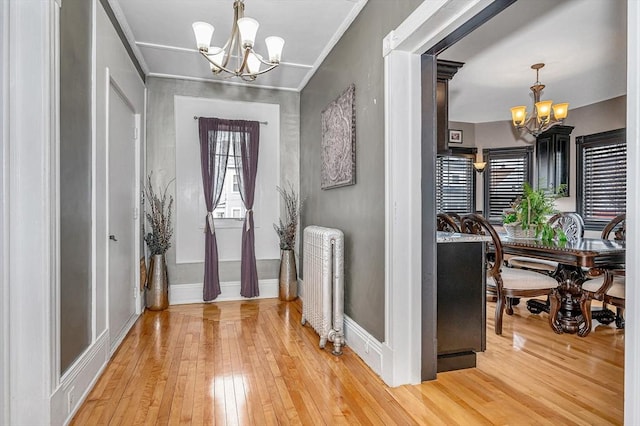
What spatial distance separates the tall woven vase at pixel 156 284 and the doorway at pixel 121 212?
30 centimetres

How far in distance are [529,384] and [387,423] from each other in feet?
3.47

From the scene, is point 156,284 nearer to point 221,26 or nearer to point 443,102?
point 221,26

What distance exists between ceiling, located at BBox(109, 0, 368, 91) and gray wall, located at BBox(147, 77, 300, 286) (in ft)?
1.07

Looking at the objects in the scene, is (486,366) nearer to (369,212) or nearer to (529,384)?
(529,384)

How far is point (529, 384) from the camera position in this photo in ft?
7.43

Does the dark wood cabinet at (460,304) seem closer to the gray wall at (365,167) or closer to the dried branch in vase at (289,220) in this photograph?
the gray wall at (365,167)

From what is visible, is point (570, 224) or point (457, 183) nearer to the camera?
point (570, 224)

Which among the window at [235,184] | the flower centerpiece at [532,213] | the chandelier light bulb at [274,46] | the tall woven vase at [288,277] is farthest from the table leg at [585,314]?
the window at [235,184]

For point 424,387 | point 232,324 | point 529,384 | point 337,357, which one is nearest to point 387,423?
point 424,387

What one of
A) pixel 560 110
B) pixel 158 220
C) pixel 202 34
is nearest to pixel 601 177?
pixel 560 110

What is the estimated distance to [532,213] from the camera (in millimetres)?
3643

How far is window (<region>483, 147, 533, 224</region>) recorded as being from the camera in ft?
20.3

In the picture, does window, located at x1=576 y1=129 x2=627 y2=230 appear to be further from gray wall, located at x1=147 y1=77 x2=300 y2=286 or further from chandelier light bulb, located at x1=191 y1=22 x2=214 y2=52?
chandelier light bulb, located at x1=191 y1=22 x2=214 y2=52

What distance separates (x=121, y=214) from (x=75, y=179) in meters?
1.10
